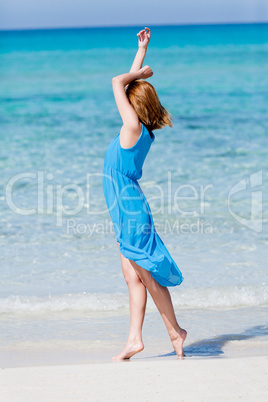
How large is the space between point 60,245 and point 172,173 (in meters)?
2.92

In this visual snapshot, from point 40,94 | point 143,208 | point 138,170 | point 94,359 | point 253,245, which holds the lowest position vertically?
point 94,359

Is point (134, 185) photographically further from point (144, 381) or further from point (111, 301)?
point (111, 301)

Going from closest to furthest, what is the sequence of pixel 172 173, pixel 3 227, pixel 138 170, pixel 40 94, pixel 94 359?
Answer: 1. pixel 138 170
2. pixel 94 359
3. pixel 3 227
4. pixel 172 173
5. pixel 40 94

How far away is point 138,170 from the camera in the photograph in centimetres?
314

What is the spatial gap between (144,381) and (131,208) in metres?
0.89

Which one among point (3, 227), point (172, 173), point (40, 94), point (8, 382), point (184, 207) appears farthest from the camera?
point (40, 94)

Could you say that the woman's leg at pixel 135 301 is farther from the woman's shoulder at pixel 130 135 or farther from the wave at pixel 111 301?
the wave at pixel 111 301

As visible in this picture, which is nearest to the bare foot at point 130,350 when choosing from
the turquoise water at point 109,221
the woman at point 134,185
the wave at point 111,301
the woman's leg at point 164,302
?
the woman at point 134,185

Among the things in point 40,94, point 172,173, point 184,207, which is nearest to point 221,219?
point 184,207

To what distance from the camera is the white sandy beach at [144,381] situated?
2568 millimetres

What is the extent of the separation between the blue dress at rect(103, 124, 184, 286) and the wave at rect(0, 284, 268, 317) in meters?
1.25

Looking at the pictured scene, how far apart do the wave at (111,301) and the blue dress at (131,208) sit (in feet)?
4.09

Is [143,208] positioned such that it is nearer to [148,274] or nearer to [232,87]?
[148,274]

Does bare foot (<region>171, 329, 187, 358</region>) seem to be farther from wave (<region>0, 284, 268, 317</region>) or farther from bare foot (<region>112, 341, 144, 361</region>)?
wave (<region>0, 284, 268, 317</region>)
